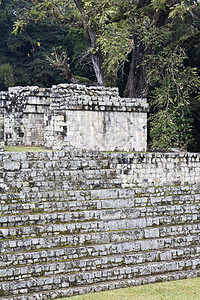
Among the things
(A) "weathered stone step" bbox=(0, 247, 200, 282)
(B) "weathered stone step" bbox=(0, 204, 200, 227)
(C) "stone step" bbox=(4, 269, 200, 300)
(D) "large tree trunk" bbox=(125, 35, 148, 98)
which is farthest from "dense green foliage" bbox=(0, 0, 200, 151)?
(C) "stone step" bbox=(4, 269, 200, 300)

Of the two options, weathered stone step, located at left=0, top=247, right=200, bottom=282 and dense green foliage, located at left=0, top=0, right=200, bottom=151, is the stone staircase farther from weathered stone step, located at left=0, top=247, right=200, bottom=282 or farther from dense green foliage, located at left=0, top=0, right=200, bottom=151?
dense green foliage, located at left=0, top=0, right=200, bottom=151

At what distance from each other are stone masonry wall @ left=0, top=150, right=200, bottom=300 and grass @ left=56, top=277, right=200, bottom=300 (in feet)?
0.62

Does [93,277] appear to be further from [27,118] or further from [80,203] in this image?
[27,118]

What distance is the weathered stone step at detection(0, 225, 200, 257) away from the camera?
753cm

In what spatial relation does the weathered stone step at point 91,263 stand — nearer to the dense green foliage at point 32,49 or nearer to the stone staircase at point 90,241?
the stone staircase at point 90,241

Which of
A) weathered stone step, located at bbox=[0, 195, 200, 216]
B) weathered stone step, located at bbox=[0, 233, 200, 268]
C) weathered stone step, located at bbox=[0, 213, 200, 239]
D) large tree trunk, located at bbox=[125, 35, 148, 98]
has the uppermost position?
large tree trunk, located at bbox=[125, 35, 148, 98]

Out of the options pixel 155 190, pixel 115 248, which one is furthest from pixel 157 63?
pixel 115 248

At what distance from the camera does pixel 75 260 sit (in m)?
7.72

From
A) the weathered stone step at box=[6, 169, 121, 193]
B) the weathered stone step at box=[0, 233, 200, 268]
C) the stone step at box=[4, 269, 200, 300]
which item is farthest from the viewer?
the weathered stone step at box=[6, 169, 121, 193]

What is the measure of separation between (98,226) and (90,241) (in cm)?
46

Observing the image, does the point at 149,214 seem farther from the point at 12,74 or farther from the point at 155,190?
the point at 12,74

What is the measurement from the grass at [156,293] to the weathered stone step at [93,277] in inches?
14.0

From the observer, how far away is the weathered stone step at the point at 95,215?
783 cm

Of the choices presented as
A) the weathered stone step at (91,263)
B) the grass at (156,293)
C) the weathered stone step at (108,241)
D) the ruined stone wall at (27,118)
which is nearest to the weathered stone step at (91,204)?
the weathered stone step at (108,241)
